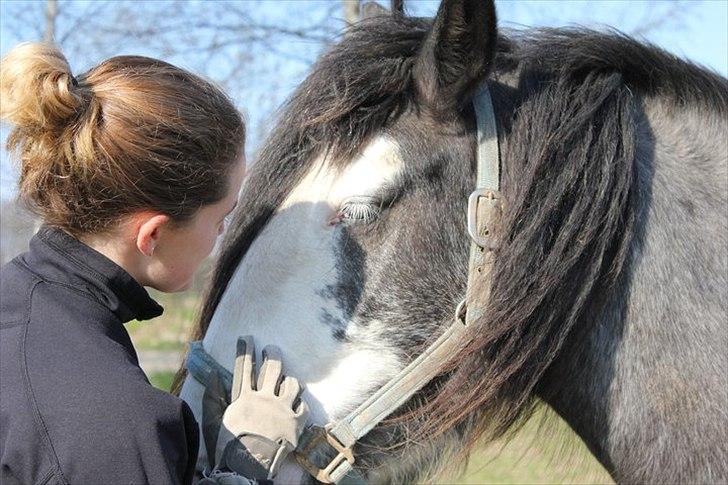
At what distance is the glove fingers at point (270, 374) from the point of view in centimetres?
187

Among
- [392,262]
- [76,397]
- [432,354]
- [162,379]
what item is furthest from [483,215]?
[162,379]

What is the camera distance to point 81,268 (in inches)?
63.6

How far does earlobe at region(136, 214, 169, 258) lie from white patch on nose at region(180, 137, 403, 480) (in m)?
0.33

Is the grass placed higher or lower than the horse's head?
lower

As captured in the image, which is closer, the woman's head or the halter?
the woman's head

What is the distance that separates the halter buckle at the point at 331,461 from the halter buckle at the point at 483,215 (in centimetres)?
58

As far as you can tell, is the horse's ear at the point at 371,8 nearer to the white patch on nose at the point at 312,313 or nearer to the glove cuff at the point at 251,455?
the white patch on nose at the point at 312,313

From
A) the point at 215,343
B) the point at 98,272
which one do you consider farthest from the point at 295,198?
the point at 98,272

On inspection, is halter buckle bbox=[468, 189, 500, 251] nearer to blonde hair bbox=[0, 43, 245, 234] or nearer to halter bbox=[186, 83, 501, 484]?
halter bbox=[186, 83, 501, 484]

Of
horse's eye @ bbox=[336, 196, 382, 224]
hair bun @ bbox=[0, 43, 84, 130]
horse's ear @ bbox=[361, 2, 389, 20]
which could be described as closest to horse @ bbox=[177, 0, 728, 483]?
horse's eye @ bbox=[336, 196, 382, 224]

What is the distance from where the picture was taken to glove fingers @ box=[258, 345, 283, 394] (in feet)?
6.13

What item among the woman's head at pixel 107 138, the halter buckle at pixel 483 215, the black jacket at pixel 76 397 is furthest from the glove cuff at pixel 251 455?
the halter buckle at pixel 483 215

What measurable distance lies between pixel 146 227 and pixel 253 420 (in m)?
0.52

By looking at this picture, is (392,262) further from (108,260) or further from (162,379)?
(162,379)
